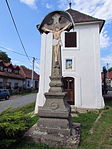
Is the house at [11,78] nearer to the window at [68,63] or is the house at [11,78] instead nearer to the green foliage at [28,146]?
the window at [68,63]

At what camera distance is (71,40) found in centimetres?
1120

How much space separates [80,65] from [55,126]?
7440mm

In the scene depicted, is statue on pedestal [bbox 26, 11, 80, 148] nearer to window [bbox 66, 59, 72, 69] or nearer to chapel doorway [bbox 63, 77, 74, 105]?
window [bbox 66, 59, 72, 69]

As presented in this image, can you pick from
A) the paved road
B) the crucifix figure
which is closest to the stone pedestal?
the crucifix figure

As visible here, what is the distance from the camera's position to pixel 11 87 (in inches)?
1160

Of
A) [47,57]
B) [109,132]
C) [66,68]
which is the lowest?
[109,132]

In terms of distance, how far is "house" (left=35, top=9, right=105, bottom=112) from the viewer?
10297 millimetres

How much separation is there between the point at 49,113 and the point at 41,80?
6805 millimetres

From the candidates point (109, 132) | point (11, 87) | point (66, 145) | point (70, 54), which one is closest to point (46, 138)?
point (66, 145)

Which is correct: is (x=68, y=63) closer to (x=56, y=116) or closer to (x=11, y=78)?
(x=56, y=116)

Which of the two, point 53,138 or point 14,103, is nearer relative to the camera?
point 53,138

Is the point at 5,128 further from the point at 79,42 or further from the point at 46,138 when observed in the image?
the point at 79,42

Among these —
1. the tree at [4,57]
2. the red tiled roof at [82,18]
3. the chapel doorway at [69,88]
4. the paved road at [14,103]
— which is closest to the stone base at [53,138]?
the paved road at [14,103]

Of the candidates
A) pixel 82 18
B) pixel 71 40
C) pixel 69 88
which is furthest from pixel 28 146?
pixel 82 18
